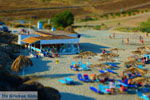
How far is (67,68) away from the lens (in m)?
23.4

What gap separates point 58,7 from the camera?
82.1 meters

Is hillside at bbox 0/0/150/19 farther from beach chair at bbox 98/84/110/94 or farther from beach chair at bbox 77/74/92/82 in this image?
beach chair at bbox 98/84/110/94

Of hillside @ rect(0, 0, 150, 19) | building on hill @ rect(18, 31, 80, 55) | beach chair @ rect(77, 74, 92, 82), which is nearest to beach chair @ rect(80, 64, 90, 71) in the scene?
beach chair @ rect(77, 74, 92, 82)

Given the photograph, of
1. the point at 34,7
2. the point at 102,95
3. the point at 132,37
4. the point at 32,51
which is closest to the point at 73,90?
the point at 102,95

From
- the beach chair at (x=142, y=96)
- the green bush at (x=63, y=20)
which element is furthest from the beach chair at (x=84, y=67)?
the green bush at (x=63, y=20)

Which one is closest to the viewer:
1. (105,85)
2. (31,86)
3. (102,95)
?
(31,86)

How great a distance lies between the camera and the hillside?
71700 mm

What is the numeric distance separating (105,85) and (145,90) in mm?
2312

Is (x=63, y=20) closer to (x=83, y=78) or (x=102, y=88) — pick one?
(x=83, y=78)

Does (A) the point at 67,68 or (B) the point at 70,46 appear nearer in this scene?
(A) the point at 67,68

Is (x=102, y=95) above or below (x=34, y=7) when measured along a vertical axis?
below

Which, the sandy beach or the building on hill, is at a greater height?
the building on hill

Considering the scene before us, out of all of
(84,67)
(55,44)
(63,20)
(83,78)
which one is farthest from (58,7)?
(83,78)

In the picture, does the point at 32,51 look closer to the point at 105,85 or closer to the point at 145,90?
the point at 105,85
